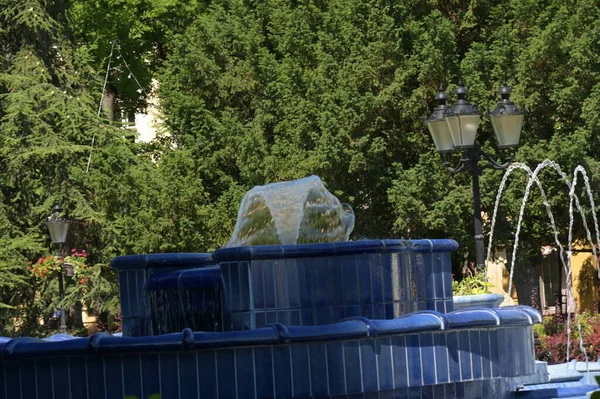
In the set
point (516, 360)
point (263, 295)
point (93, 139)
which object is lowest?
point (516, 360)

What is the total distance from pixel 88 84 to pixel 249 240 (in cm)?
2270

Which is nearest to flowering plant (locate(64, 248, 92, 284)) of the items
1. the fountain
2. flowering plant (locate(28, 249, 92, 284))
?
flowering plant (locate(28, 249, 92, 284))

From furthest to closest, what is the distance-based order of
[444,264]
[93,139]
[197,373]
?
[93,139]
[444,264]
[197,373]

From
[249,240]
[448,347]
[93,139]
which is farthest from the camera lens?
[93,139]

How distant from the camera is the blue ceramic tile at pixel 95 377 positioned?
9.92 m

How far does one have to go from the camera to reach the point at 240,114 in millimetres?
31688

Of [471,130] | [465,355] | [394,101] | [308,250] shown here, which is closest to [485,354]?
[465,355]

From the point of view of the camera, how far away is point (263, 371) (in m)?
9.76

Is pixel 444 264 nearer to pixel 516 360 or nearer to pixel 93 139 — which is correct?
pixel 516 360

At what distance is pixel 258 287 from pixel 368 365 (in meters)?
0.96

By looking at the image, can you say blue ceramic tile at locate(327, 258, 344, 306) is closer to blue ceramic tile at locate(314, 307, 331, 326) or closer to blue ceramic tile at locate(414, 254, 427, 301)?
blue ceramic tile at locate(314, 307, 331, 326)

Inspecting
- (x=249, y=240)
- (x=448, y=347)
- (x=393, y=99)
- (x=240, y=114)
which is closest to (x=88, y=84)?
(x=240, y=114)

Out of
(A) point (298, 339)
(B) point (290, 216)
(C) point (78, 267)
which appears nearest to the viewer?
(A) point (298, 339)

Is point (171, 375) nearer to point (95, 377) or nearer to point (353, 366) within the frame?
point (95, 377)
